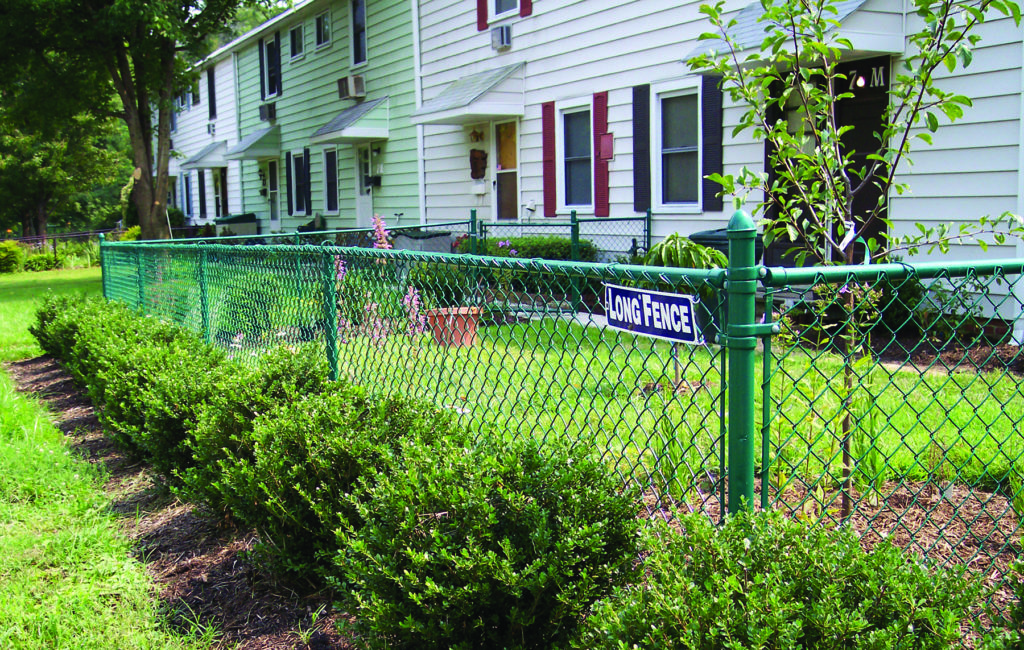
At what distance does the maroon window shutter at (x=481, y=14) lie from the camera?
1345 centimetres

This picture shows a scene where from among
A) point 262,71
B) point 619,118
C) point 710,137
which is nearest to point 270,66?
point 262,71

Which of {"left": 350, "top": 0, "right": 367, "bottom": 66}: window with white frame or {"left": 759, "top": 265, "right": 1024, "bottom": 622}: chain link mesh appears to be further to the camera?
{"left": 350, "top": 0, "right": 367, "bottom": 66}: window with white frame

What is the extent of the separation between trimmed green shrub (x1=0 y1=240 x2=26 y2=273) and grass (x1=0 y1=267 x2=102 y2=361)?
0.46m

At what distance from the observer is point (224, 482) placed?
3.57 metres

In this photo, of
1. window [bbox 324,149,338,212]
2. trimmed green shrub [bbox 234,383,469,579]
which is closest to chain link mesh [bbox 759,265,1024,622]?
trimmed green shrub [bbox 234,383,469,579]

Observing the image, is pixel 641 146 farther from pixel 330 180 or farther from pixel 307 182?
pixel 307 182

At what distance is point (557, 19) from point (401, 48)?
4901 mm

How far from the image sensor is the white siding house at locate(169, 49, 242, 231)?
2608 centimetres

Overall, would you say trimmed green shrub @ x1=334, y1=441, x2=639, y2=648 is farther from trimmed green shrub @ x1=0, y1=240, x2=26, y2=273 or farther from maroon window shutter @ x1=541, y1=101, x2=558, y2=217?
trimmed green shrub @ x1=0, y1=240, x2=26, y2=273

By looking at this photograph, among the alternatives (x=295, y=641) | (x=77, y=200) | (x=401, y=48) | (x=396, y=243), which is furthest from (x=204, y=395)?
(x=77, y=200)

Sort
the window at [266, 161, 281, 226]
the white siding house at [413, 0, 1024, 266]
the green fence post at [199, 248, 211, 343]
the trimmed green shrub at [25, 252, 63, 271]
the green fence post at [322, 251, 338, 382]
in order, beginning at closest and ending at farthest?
1. the green fence post at [322, 251, 338, 382]
2. the green fence post at [199, 248, 211, 343]
3. the white siding house at [413, 0, 1024, 266]
4. the window at [266, 161, 281, 226]
5. the trimmed green shrub at [25, 252, 63, 271]

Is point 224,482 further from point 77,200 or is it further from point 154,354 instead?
point 77,200

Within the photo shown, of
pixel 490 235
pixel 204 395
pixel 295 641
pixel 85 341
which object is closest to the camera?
pixel 295 641

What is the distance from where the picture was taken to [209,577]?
Result: 3.67m
